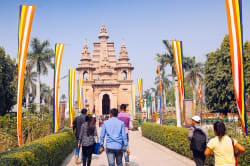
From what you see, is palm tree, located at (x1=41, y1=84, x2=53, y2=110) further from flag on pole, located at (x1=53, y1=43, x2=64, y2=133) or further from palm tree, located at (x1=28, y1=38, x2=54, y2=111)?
flag on pole, located at (x1=53, y1=43, x2=64, y2=133)

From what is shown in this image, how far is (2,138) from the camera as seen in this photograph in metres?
12.0

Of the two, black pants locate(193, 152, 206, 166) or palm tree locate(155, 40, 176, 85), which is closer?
black pants locate(193, 152, 206, 166)

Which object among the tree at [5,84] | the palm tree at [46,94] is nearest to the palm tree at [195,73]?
the tree at [5,84]

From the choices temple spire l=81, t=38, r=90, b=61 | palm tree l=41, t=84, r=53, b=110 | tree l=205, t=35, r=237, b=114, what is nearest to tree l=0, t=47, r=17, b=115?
temple spire l=81, t=38, r=90, b=61

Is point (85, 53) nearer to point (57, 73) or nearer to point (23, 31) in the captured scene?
point (57, 73)

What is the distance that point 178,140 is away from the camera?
11.1 metres

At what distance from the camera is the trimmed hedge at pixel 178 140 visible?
632 cm

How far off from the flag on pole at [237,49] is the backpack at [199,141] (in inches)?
90.2

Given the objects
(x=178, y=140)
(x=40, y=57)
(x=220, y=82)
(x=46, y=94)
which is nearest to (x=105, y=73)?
(x=40, y=57)

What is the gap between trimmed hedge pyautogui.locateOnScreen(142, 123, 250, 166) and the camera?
632 centimetres

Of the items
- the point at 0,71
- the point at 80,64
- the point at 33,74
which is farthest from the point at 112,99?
the point at 0,71

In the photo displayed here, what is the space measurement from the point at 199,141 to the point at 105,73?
159 feet

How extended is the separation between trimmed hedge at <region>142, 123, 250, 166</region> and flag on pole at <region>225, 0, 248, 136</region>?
47.4 inches

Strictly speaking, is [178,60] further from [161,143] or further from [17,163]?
[17,163]
